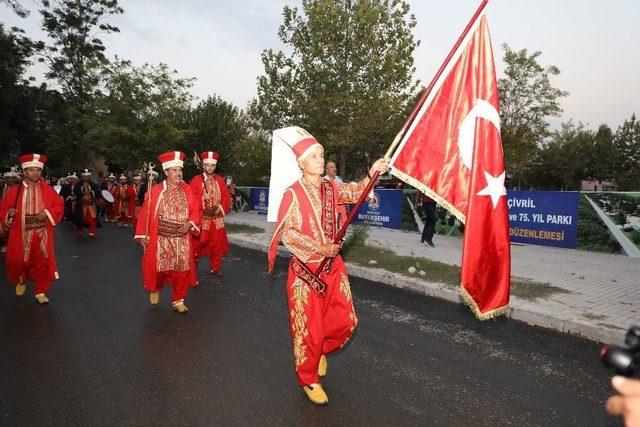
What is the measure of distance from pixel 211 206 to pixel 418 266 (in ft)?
13.4

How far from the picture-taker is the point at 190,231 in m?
5.96

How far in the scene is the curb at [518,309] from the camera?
4.84 m

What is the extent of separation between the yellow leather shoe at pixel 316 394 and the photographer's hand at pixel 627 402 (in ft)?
8.02

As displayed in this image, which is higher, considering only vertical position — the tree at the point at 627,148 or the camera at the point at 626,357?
the tree at the point at 627,148

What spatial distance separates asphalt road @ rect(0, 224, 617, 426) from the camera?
3250mm

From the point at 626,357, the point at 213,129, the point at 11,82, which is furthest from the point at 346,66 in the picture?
the point at 11,82

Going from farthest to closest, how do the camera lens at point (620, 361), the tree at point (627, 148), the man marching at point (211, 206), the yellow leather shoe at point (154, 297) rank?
1. the tree at point (627, 148)
2. the man marching at point (211, 206)
3. the yellow leather shoe at point (154, 297)
4. the camera lens at point (620, 361)

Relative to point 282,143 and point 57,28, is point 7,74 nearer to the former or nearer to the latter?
point 57,28

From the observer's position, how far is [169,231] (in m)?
5.83

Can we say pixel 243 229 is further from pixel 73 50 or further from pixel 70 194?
pixel 73 50

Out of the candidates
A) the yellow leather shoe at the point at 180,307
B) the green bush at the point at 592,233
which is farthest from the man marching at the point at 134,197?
the green bush at the point at 592,233

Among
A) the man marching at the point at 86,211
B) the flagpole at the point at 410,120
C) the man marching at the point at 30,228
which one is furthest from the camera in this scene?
the man marching at the point at 86,211

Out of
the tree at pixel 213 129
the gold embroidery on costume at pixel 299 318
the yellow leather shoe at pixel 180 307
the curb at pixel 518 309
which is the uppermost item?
the tree at pixel 213 129

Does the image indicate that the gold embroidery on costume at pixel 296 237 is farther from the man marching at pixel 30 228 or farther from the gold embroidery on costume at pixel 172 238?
the man marching at pixel 30 228
